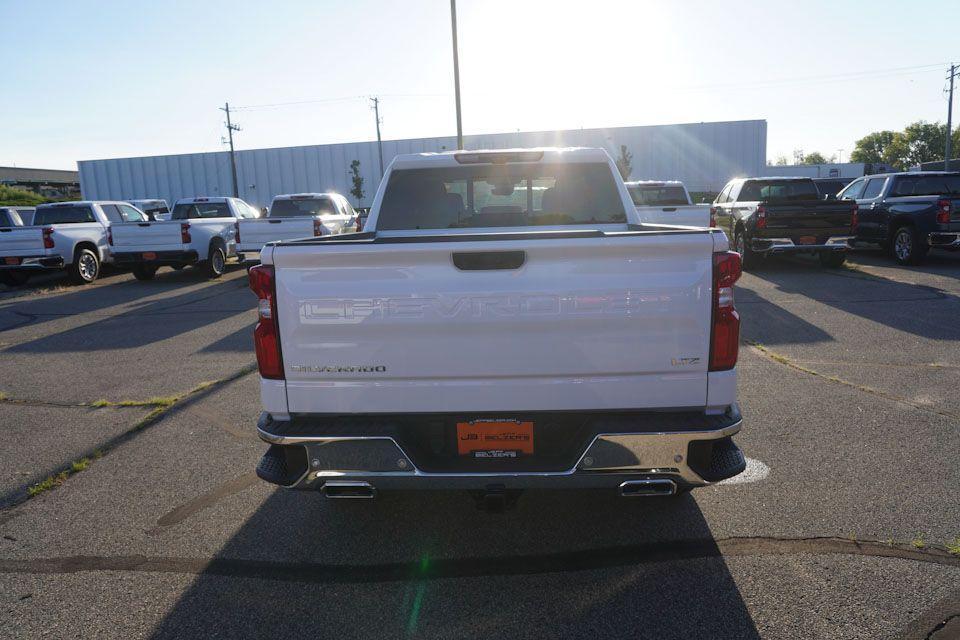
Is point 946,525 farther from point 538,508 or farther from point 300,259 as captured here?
point 300,259

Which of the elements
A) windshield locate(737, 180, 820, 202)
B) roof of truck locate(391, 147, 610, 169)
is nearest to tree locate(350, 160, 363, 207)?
windshield locate(737, 180, 820, 202)

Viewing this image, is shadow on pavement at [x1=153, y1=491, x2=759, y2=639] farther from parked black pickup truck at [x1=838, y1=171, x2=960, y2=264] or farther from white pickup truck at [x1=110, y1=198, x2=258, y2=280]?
white pickup truck at [x1=110, y1=198, x2=258, y2=280]

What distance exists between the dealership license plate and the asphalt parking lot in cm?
62

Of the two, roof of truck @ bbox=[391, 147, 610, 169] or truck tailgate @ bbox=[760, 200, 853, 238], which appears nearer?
roof of truck @ bbox=[391, 147, 610, 169]

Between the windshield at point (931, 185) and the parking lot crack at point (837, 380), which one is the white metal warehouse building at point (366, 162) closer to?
the windshield at point (931, 185)

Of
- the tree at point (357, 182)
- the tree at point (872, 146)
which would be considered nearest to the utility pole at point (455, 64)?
the tree at point (357, 182)

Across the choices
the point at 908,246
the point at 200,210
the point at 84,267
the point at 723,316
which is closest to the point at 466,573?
the point at 723,316

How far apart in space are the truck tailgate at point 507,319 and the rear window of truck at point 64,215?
16.5m

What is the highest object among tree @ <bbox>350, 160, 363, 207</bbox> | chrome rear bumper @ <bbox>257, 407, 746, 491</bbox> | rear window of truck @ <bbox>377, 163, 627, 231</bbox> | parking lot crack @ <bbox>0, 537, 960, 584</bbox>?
tree @ <bbox>350, 160, 363, 207</bbox>

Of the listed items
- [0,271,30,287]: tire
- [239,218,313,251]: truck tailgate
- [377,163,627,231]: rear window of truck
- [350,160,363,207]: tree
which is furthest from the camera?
[350,160,363,207]: tree

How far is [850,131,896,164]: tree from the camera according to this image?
114012 millimetres

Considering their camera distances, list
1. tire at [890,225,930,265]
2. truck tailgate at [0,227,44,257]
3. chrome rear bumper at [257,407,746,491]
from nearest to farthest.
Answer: chrome rear bumper at [257,407,746,491], tire at [890,225,930,265], truck tailgate at [0,227,44,257]

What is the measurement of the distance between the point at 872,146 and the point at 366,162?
95.3 metres

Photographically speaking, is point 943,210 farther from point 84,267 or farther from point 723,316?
point 84,267
